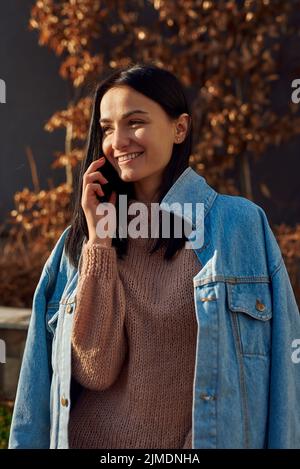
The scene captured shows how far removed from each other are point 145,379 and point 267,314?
0.40 metres

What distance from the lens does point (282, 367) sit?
7.66 feet

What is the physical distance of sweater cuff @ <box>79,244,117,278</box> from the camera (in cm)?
245

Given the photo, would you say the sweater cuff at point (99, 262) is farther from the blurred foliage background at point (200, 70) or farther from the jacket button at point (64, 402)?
the blurred foliage background at point (200, 70)

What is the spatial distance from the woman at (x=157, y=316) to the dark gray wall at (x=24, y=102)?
4.87m

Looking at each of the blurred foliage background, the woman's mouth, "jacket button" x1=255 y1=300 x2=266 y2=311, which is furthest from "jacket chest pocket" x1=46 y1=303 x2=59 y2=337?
the blurred foliage background

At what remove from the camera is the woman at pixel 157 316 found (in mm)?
2316

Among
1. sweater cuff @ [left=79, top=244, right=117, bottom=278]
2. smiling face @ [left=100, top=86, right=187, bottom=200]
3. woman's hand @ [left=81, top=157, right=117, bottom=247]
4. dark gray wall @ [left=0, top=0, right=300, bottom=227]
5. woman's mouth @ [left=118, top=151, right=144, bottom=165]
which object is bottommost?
sweater cuff @ [left=79, top=244, right=117, bottom=278]

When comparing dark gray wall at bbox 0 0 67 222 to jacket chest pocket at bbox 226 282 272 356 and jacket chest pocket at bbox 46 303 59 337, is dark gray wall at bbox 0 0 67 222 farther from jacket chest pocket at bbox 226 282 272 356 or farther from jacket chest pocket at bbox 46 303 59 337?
jacket chest pocket at bbox 226 282 272 356

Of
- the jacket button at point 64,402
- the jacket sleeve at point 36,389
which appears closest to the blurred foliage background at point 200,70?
the jacket sleeve at point 36,389

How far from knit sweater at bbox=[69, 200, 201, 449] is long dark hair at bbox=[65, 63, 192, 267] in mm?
118

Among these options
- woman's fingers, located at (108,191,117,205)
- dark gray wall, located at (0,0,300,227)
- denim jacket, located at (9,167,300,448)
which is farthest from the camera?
dark gray wall, located at (0,0,300,227)

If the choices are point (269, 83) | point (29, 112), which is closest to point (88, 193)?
point (269, 83)

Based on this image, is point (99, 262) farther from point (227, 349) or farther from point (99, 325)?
point (227, 349)

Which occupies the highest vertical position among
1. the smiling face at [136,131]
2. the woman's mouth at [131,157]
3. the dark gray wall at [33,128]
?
the dark gray wall at [33,128]
